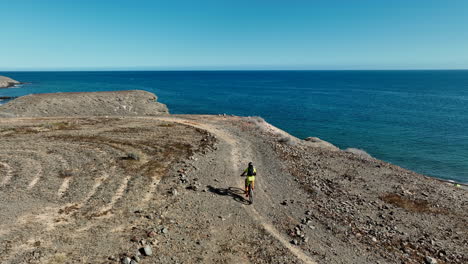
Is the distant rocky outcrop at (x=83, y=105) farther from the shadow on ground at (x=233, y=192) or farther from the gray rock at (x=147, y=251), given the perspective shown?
the gray rock at (x=147, y=251)

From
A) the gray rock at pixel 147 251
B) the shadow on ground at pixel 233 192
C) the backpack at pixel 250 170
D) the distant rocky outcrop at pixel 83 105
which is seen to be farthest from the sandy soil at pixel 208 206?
the distant rocky outcrop at pixel 83 105

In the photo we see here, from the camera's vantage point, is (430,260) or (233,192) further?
(233,192)

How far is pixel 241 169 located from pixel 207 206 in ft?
24.0

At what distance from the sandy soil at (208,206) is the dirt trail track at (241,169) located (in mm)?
114

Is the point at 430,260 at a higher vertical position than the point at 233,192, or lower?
lower

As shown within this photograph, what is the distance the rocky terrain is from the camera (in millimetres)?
14568

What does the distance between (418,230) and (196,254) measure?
15.5 m

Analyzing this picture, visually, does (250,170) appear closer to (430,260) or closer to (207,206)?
(207,206)

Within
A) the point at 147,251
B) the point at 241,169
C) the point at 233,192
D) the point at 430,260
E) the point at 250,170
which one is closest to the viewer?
the point at 147,251

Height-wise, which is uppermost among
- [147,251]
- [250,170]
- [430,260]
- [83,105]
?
[250,170]

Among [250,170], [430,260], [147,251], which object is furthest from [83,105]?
[430,260]

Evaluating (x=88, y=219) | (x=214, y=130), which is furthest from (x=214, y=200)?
(x=214, y=130)

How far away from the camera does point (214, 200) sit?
19953mm

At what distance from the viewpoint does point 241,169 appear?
25.8 metres
